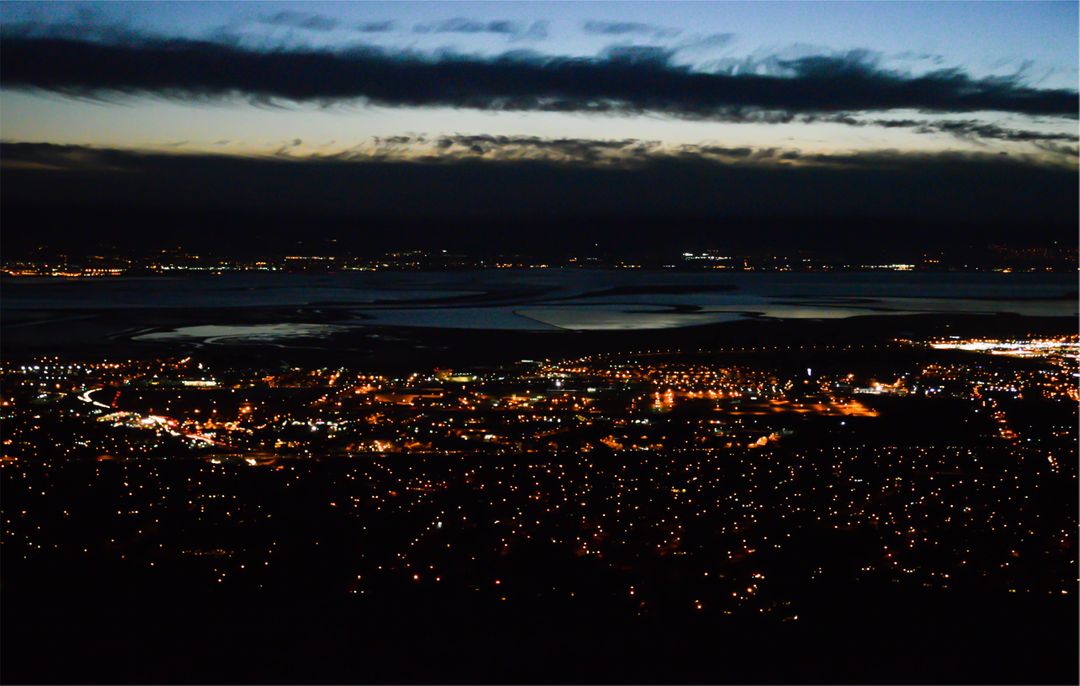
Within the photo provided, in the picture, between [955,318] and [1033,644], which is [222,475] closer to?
[1033,644]

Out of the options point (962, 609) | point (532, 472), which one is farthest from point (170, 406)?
point (962, 609)

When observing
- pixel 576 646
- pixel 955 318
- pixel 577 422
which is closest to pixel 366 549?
pixel 576 646

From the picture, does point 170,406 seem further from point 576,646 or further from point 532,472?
point 576,646

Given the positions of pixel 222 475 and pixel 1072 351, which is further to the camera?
pixel 1072 351

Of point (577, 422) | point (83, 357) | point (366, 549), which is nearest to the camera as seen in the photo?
point (366, 549)

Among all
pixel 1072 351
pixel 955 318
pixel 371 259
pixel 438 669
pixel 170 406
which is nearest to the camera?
pixel 438 669

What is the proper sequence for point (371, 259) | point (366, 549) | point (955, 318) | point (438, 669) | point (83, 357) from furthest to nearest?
1. point (371, 259)
2. point (955, 318)
3. point (83, 357)
4. point (366, 549)
5. point (438, 669)

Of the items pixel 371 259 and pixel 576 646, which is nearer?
pixel 576 646

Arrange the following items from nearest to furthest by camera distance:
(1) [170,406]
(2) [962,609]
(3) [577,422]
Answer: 1. (2) [962,609]
2. (3) [577,422]
3. (1) [170,406]
